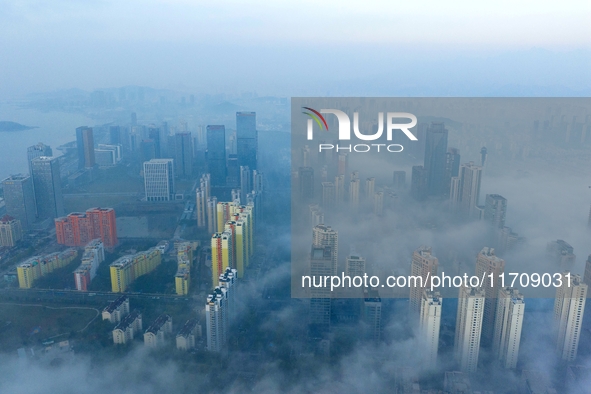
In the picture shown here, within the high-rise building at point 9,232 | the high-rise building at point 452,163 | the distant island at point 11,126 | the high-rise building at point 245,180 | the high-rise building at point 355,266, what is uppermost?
the distant island at point 11,126

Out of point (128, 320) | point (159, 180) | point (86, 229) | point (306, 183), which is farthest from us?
point (159, 180)

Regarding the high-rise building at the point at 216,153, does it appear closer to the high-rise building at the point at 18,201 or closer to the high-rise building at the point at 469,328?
the high-rise building at the point at 18,201

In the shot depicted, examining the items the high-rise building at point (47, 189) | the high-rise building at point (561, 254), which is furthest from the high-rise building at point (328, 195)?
the high-rise building at point (47, 189)

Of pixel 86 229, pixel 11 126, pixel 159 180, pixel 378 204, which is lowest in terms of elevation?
pixel 86 229

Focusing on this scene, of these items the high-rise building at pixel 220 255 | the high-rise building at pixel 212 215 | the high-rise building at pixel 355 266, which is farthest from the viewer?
the high-rise building at pixel 212 215

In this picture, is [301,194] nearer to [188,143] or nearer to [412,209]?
[412,209]

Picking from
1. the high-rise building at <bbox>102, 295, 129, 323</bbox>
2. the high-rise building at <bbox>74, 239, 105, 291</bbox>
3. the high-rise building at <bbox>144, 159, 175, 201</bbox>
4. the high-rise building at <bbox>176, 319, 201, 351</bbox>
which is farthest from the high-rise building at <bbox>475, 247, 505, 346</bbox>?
the high-rise building at <bbox>144, 159, 175, 201</bbox>

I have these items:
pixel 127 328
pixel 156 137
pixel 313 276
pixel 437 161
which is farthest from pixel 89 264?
pixel 156 137

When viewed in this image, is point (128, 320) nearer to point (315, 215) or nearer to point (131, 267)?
point (131, 267)
